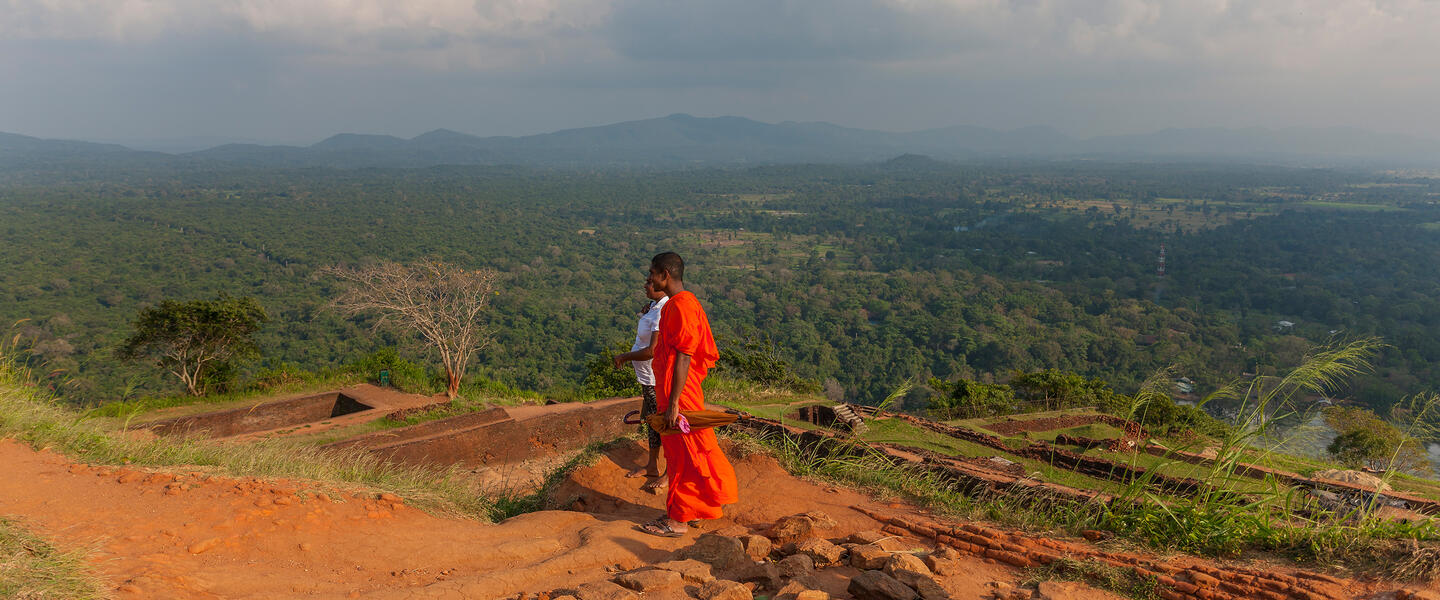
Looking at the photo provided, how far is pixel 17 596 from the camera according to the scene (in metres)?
2.49

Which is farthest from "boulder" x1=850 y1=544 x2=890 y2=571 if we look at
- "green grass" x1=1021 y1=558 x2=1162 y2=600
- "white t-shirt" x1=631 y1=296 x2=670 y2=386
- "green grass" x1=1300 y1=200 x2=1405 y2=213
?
"green grass" x1=1300 y1=200 x2=1405 y2=213

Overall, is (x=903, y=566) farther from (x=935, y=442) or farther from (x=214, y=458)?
(x=935, y=442)

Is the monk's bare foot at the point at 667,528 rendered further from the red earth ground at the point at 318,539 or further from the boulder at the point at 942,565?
the boulder at the point at 942,565

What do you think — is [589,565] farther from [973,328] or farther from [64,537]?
[973,328]

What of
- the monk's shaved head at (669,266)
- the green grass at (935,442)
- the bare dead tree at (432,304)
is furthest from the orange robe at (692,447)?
the bare dead tree at (432,304)

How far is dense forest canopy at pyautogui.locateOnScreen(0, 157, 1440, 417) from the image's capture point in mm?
39156

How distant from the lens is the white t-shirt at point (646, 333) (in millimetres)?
4809

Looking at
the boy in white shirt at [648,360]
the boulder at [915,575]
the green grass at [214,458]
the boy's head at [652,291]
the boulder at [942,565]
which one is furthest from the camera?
the green grass at [214,458]

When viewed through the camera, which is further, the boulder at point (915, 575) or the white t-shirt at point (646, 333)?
the white t-shirt at point (646, 333)

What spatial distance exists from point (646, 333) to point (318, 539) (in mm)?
2226

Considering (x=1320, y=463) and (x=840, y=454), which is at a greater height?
(x=1320, y=463)

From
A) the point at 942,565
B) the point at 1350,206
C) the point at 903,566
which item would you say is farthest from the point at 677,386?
the point at 1350,206

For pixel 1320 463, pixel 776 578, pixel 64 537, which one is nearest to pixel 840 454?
pixel 776 578

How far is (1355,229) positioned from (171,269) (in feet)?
392
